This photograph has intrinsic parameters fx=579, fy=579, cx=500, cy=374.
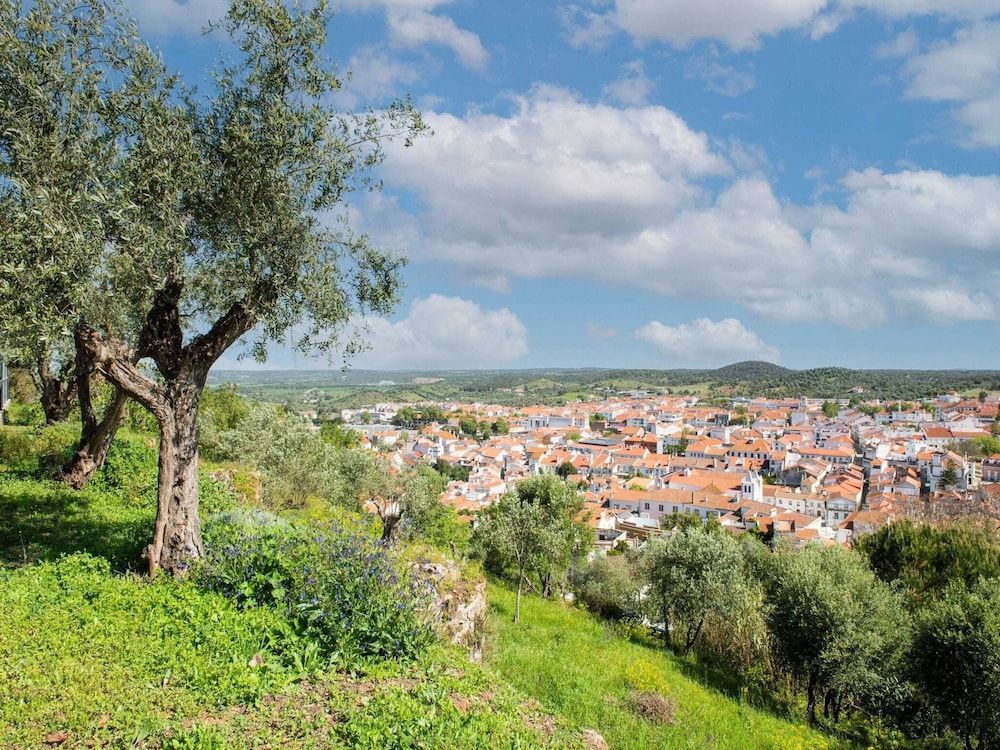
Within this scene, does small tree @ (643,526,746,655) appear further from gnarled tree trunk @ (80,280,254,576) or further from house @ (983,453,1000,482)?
house @ (983,453,1000,482)

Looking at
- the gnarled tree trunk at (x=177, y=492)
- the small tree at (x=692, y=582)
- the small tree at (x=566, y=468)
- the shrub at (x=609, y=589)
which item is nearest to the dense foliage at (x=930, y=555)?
the small tree at (x=692, y=582)

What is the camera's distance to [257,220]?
26.8ft

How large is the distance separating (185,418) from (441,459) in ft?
348

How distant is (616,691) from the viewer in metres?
10.9

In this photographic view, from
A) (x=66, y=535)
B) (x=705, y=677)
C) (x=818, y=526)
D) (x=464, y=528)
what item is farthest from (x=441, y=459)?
(x=66, y=535)

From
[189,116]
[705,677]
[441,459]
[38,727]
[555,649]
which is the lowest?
[441,459]

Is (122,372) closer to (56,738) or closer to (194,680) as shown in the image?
(194,680)

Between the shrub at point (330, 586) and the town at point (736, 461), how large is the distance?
2381cm

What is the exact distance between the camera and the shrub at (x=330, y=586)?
6555mm

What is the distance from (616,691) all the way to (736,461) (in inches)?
4517

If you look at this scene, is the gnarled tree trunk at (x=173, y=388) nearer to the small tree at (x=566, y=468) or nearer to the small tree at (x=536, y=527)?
the small tree at (x=536, y=527)

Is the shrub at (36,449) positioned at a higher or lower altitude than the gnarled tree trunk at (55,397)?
lower

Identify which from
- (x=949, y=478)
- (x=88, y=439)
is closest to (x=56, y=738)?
(x=88, y=439)

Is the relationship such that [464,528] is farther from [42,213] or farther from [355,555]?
[42,213]
